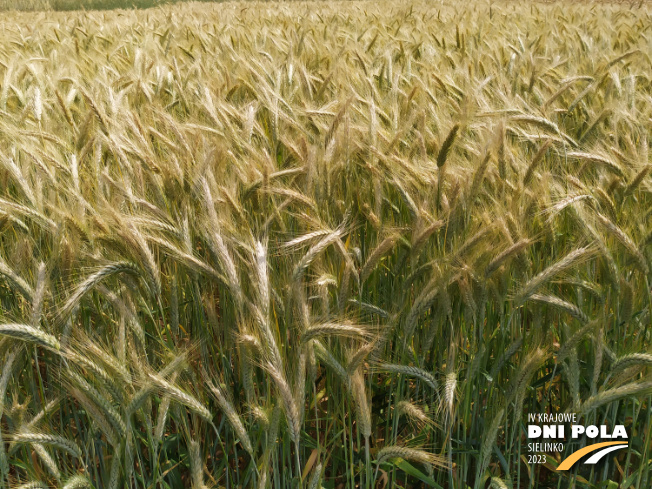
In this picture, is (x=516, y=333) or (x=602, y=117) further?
(x=602, y=117)

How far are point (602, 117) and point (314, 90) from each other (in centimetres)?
129

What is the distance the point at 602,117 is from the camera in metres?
2.02

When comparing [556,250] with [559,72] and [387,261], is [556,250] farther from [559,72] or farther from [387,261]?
[559,72]

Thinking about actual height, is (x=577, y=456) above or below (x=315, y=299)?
below

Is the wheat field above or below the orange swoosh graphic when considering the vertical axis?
above

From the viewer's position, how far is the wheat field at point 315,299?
1.27 metres

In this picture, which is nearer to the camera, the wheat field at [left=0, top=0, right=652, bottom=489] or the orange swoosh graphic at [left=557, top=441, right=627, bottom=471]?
the wheat field at [left=0, top=0, right=652, bottom=489]

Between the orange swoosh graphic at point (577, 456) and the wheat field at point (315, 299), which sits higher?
the wheat field at point (315, 299)

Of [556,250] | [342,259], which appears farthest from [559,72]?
[342,259]

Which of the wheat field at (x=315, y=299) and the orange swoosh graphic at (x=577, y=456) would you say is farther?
the orange swoosh graphic at (x=577, y=456)

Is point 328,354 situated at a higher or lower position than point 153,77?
lower

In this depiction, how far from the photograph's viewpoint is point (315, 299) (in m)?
1.59

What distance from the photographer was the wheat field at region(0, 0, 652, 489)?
1.27m

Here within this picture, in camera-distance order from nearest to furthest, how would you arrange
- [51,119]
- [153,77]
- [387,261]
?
[387,261] → [51,119] → [153,77]
